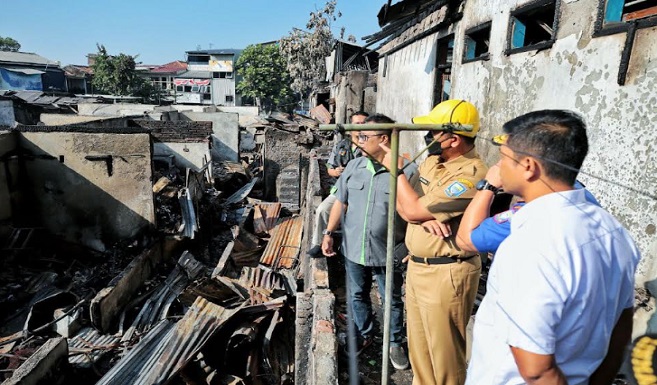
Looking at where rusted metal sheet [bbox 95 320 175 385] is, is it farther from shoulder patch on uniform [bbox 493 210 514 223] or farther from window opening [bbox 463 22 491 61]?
window opening [bbox 463 22 491 61]

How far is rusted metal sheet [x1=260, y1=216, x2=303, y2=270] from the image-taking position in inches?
285

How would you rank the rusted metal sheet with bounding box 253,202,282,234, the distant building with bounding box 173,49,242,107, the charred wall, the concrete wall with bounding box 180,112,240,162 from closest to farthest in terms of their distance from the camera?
the rusted metal sheet with bounding box 253,202,282,234 → the charred wall → the concrete wall with bounding box 180,112,240,162 → the distant building with bounding box 173,49,242,107

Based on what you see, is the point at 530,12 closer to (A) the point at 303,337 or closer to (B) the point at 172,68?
(A) the point at 303,337

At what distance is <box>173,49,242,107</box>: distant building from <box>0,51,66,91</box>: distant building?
12112 mm

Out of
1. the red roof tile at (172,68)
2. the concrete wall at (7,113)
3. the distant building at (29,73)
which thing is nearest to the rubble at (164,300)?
the concrete wall at (7,113)

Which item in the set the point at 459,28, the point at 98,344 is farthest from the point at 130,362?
the point at 459,28

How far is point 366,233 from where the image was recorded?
2965 millimetres

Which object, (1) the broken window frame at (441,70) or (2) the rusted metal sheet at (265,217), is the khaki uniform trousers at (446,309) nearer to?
(1) the broken window frame at (441,70)

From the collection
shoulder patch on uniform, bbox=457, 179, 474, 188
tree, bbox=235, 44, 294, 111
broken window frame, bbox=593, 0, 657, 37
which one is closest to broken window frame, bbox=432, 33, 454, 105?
broken window frame, bbox=593, 0, 657, 37

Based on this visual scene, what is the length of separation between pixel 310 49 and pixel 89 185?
24686 mm

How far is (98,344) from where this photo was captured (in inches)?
227

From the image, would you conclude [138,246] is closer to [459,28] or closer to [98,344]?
[98,344]

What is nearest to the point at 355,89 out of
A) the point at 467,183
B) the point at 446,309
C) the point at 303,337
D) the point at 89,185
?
the point at 89,185

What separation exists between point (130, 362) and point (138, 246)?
369 centimetres
